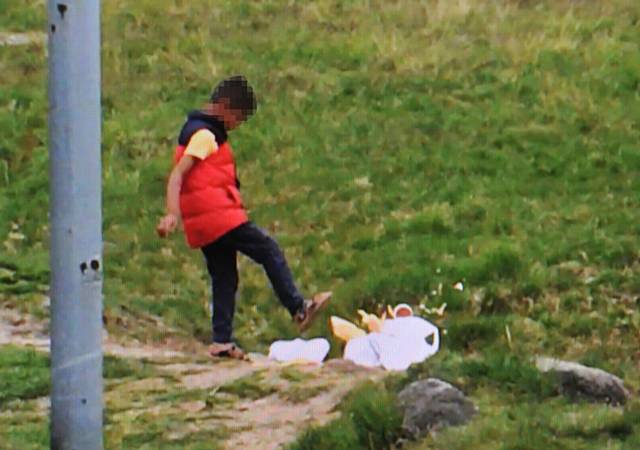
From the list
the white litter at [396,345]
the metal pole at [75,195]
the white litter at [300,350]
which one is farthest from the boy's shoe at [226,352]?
the metal pole at [75,195]

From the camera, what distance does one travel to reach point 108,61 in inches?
460

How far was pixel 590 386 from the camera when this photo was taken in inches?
198

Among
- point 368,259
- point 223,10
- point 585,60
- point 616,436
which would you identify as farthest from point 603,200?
point 223,10

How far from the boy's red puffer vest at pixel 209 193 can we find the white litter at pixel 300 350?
76 cm

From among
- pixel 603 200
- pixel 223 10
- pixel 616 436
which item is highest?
pixel 223 10

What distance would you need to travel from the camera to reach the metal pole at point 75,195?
3572 millimetres

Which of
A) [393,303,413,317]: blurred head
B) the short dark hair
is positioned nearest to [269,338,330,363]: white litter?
[393,303,413,317]: blurred head

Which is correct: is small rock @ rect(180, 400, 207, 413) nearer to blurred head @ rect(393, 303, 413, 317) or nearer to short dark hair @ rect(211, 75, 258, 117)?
short dark hair @ rect(211, 75, 258, 117)

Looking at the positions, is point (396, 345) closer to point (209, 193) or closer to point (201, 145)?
point (209, 193)

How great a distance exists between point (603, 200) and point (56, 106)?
5800 mm

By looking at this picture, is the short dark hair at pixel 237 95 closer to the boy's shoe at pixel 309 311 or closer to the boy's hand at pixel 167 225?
the boy's hand at pixel 167 225

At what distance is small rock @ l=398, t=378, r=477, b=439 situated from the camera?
4.67 metres

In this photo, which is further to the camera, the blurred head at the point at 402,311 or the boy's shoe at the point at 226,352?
the blurred head at the point at 402,311

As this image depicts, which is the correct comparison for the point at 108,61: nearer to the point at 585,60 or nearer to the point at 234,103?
the point at 585,60
